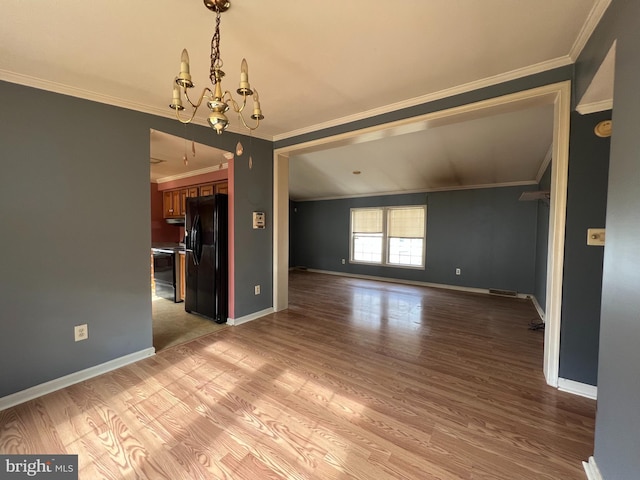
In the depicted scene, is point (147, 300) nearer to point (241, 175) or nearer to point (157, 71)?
point (241, 175)

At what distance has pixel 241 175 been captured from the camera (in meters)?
3.43

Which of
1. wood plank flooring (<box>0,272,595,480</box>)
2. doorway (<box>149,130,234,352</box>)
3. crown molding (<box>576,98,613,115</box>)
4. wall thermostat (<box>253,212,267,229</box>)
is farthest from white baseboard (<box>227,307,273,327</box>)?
crown molding (<box>576,98,613,115</box>)

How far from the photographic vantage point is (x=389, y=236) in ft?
21.7

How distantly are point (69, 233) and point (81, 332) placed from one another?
0.84 meters

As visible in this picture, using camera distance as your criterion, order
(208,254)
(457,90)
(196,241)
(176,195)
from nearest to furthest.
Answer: (457,90)
(208,254)
(196,241)
(176,195)

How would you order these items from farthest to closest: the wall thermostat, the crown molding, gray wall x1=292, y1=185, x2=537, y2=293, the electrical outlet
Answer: gray wall x1=292, y1=185, x2=537, y2=293
the wall thermostat
the electrical outlet
the crown molding

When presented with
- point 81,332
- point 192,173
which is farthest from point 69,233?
point 192,173

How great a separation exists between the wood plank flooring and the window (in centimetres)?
337

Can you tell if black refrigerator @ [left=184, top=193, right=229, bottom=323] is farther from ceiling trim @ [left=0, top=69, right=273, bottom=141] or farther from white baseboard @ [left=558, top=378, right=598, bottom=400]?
white baseboard @ [left=558, top=378, right=598, bottom=400]

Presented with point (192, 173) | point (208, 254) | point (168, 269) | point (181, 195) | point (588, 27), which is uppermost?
point (588, 27)

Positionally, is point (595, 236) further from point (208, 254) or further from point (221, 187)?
point (221, 187)

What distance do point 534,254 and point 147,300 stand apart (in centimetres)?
610

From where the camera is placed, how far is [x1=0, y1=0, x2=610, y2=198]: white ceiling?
144 centimetres

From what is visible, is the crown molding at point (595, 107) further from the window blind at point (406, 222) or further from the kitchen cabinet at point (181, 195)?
the window blind at point (406, 222)
